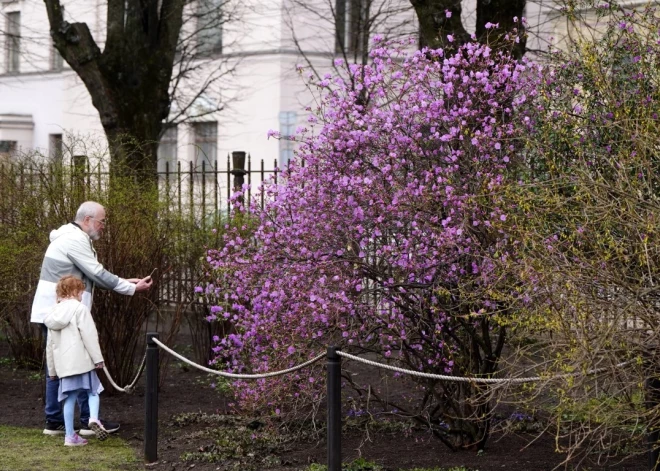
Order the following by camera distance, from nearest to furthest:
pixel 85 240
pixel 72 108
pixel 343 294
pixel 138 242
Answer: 1. pixel 343 294
2. pixel 85 240
3. pixel 138 242
4. pixel 72 108

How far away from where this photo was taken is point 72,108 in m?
35.8

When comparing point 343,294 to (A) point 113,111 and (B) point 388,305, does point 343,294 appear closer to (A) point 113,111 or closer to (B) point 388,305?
(B) point 388,305

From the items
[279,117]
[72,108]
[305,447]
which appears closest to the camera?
[305,447]

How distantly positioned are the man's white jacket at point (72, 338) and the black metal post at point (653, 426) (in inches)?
170

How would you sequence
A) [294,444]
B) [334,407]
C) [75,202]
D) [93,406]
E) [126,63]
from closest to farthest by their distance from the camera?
[334,407]
[294,444]
[93,406]
[75,202]
[126,63]

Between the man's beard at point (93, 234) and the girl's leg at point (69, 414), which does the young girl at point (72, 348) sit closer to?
the girl's leg at point (69, 414)

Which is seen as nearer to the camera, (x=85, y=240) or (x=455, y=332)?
(x=455, y=332)

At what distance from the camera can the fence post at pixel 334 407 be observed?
6.32 metres

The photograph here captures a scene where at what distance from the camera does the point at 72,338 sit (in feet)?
27.6

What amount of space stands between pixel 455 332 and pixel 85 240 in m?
3.03

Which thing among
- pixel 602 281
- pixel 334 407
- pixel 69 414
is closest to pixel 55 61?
pixel 69 414

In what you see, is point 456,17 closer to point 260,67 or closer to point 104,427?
point 104,427

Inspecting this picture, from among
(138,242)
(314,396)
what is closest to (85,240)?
(138,242)

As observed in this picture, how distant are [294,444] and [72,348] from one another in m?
1.80
